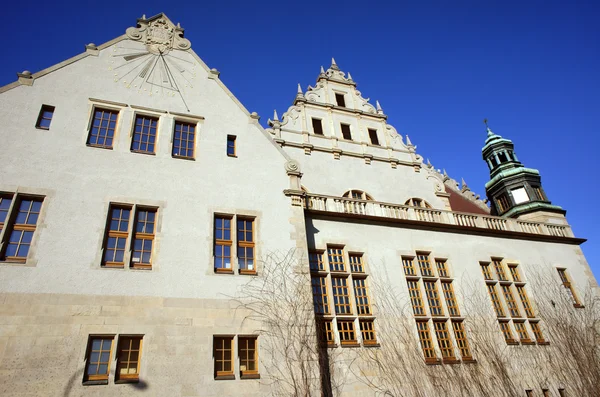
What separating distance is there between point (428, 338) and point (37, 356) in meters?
11.9

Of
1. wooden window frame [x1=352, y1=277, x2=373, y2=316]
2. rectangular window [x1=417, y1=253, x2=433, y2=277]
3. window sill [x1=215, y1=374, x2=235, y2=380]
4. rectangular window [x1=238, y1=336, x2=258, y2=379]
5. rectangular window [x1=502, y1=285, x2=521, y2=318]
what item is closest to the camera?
window sill [x1=215, y1=374, x2=235, y2=380]

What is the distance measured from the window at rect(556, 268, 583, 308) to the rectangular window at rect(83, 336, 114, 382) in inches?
732

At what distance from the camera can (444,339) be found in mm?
14492

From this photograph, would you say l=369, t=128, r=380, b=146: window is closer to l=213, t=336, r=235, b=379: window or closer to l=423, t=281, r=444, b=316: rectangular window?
l=423, t=281, r=444, b=316: rectangular window

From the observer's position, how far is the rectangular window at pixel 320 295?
13.5m

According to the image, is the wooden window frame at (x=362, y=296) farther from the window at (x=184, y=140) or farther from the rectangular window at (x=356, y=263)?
the window at (x=184, y=140)

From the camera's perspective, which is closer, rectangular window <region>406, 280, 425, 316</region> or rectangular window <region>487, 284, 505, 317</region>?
rectangular window <region>406, 280, 425, 316</region>

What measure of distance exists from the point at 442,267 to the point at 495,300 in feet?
8.56

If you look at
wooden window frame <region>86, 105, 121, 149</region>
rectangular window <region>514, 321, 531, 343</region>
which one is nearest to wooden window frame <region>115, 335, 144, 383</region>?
wooden window frame <region>86, 105, 121, 149</region>

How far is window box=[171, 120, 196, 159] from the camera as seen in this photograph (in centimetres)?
1396

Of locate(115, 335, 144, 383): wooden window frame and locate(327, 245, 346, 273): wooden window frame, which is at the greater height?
locate(327, 245, 346, 273): wooden window frame

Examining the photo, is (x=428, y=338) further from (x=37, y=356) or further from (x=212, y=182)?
(x=37, y=356)

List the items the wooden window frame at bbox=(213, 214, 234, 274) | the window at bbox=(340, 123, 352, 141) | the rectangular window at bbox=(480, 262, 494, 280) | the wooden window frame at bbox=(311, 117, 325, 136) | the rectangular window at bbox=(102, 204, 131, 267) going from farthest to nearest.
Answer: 1. the window at bbox=(340, 123, 352, 141)
2. the wooden window frame at bbox=(311, 117, 325, 136)
3. the rectangular window at bbox=(480, 262, 494, 280)
4. the wooden window frame at bbox=(213, 214, 234, 274)
5. the rectangular window at bbox=(102, 204, 131, 267)

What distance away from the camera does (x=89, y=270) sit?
422 inches
